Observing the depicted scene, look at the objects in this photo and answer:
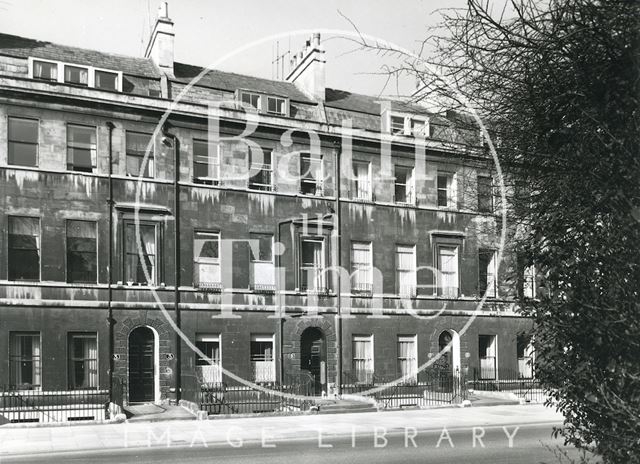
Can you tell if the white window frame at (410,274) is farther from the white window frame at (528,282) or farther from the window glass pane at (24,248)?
the white window frame at (528,282)

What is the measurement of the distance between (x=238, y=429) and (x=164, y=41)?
17.4 metres

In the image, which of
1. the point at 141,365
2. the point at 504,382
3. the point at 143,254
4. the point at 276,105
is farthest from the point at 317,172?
the point at 504,382

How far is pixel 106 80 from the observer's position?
2719 cm

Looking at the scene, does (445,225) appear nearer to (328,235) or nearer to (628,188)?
(328,235)

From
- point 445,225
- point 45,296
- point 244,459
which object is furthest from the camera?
point 445,225

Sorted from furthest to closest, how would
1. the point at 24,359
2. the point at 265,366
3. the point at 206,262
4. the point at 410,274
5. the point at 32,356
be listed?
the point at 410,274 → the point at 265,366 → the point at 206,262 → the point at 32,356 → the point at 24,359

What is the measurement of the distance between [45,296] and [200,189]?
23.1ft

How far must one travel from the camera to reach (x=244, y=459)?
14.1 metres

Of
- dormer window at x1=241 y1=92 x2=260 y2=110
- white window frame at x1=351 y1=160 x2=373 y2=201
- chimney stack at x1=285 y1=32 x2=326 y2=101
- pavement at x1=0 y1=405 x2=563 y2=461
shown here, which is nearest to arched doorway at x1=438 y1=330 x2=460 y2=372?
pavement at x1=0 y1=405 x2=563 y2=461

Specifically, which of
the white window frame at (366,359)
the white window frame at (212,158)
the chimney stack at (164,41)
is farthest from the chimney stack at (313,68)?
the white window frame at (366,359)

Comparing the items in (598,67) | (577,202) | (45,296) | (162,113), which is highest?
(162,113)

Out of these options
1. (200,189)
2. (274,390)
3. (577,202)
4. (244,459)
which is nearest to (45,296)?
(200,189)

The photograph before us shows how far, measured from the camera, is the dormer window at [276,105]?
3011 cm

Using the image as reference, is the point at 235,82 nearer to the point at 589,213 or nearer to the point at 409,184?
the point at 409,184
